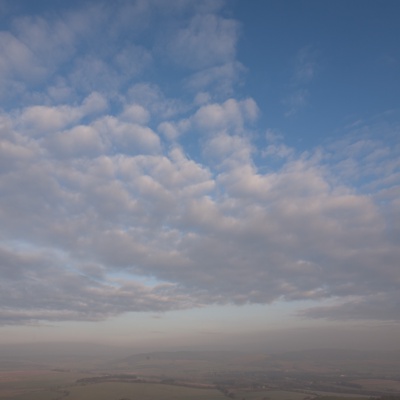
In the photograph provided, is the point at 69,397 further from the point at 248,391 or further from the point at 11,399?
the point at 248,391

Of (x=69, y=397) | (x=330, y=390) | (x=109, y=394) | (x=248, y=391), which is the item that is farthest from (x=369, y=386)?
(x=69, y=397)

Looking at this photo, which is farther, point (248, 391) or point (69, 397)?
point (248, 391)

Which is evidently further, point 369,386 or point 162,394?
point 369,386

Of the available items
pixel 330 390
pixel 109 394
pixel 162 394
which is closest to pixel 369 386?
pixel 330 390

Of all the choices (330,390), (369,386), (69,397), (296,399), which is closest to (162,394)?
(69,397)

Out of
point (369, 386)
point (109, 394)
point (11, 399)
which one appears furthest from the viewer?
point (369, 386)

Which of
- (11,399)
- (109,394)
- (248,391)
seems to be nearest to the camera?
(11,399)

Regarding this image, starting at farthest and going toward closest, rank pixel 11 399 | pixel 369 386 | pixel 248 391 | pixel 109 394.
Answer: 1. pixel 369 386
2. pixel 248 391
3. pixel 109 394
4. pixel 11 399

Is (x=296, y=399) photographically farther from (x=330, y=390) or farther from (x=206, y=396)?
(x=330, y=390)
